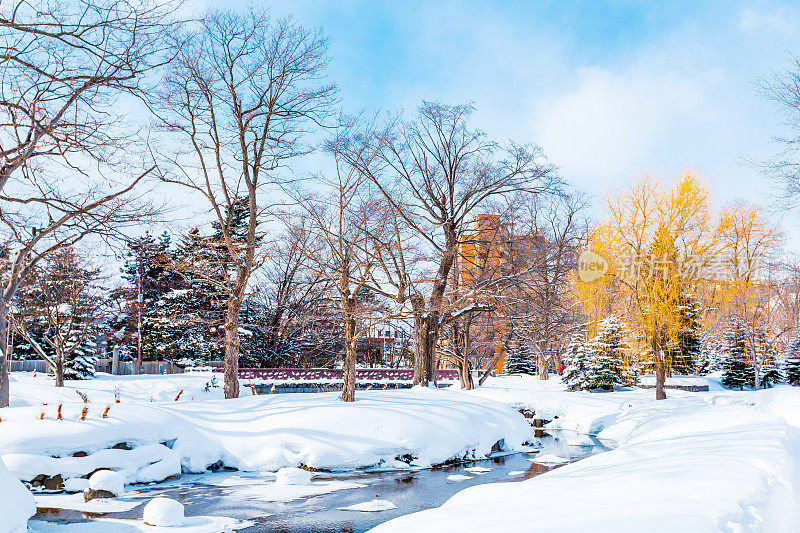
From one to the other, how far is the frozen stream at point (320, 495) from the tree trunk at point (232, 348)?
6823 millimetres

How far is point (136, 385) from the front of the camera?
94.7 feet

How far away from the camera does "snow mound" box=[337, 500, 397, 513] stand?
9.94 meters

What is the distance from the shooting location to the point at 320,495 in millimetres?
11102

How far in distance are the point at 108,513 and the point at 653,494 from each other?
851cm

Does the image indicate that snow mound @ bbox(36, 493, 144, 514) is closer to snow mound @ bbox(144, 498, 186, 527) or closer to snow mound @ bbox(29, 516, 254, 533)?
snow mound @ bbox(29, 516, 254, 533)

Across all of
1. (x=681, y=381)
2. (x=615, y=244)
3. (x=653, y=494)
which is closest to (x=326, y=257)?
(x=615, y=244)

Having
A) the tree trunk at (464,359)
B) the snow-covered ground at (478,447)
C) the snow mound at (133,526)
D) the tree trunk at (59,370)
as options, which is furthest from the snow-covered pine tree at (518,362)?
the snow mound at (133,526)

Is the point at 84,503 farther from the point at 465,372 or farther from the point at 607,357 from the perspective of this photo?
the point at 607,357

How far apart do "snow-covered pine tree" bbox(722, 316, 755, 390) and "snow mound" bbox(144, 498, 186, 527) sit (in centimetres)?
3157

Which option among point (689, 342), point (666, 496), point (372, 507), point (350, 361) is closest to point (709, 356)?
point (689, 342)

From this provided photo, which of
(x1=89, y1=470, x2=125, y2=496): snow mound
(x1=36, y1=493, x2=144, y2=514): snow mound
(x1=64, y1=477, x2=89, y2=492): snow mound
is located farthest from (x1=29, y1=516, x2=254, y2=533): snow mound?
(x1=64, y1=477, x2=89, y2=492): snow mound

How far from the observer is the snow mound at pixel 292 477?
12.2 metres

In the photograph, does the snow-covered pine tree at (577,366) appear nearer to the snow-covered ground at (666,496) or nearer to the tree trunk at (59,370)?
the snow-covered ground at (666,496)

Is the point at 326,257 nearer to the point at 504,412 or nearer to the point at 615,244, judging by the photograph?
the point at 504,412
